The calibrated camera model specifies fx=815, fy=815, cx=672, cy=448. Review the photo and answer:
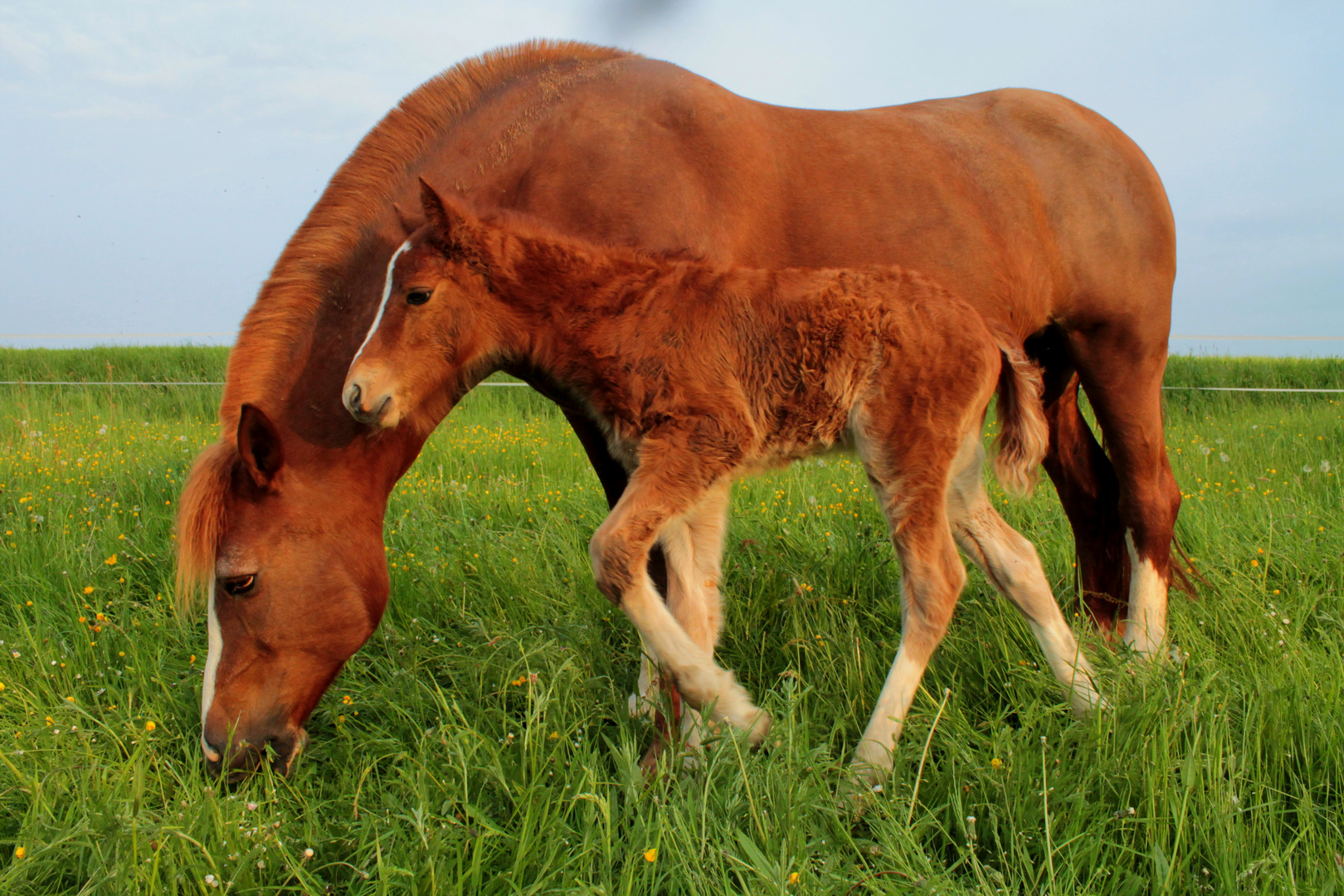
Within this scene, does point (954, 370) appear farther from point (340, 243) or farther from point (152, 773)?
point (152, 773)

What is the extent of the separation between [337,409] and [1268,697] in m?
2.73

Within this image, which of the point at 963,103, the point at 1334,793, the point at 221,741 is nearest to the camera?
the point at 1334,793

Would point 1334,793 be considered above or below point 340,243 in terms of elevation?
below

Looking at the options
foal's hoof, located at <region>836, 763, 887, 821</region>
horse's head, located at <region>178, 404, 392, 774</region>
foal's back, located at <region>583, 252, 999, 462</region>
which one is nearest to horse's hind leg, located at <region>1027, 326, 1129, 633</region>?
foal's back, located at <region>583, 252, 999, 462</region>

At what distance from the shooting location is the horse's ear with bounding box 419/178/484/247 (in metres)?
2.14

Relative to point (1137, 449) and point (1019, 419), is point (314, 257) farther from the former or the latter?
point (1137, 449)

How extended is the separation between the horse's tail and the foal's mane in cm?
182

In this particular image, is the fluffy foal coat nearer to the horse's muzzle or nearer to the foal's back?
the foal's back

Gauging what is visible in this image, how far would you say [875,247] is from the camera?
2930mm

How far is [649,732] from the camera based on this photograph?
2.48 meters

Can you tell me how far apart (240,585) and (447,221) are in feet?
4.01

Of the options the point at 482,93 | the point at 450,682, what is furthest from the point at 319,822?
the point at 482,93

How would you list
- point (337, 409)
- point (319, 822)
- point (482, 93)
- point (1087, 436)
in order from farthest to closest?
point (1087, 436) < point (482, 93) < point (337, 409) < point (319, 822)

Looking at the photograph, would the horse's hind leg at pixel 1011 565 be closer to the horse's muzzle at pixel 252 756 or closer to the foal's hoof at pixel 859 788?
the foal's hoof at pixel 859 788
